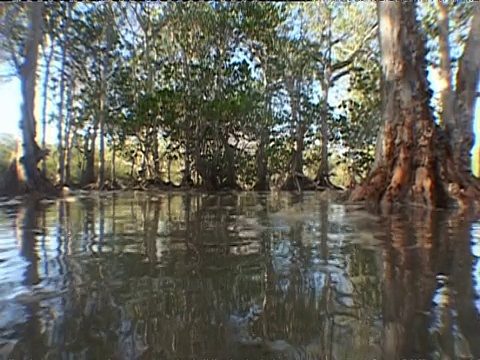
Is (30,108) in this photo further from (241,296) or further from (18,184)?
(241,296)

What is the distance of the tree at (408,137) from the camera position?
22.6 ft

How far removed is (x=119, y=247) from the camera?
3.48 m

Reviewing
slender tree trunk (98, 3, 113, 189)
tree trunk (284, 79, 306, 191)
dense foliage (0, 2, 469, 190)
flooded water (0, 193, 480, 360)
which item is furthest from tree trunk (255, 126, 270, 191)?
flooded water (0, 193, 480, 360)

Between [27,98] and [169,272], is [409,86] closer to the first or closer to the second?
[169,272]

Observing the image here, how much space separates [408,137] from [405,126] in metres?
0.20

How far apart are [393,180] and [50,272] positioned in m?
6.02

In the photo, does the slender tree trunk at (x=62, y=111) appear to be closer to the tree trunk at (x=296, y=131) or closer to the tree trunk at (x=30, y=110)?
the tree trunk at (x=30, y=110)

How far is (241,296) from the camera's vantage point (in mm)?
2150

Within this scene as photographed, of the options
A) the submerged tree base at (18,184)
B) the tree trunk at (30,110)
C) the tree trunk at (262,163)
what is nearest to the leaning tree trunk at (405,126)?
A: the submerged tree base at (18,184)

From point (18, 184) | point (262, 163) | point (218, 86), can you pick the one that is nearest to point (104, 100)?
point (218, 86)

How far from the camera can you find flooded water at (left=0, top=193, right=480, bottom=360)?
5.11 feet

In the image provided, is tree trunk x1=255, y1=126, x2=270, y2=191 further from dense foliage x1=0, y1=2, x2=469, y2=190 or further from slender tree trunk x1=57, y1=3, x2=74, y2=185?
slender tree trunk x1=57, y1=3, x2=74, y2=185

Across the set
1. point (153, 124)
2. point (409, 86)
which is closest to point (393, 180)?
point (409, 86)

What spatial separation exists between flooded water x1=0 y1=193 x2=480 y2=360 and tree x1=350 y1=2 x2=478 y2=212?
3032mm
